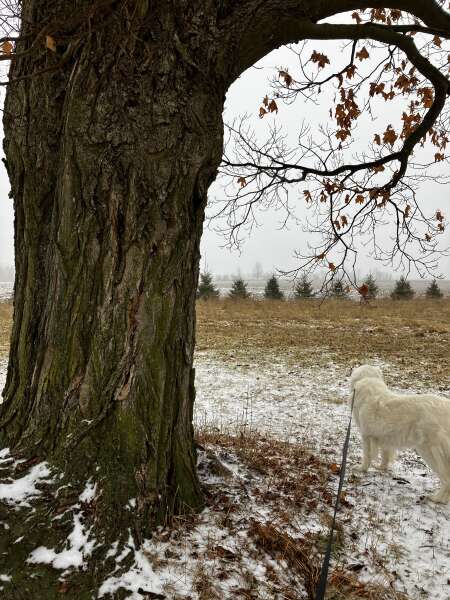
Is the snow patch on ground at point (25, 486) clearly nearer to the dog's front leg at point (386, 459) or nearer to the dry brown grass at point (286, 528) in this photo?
the dry brown grass at point (286, 528)

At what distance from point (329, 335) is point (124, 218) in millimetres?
13385

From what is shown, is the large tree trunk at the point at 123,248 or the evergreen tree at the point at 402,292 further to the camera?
the evergreen tree at the point at 402,292

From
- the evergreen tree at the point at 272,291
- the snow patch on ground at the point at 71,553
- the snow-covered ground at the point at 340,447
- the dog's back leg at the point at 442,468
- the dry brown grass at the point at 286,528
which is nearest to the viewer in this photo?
the snow patch on ground at the point at 71,553

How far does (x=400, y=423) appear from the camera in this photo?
3877 millimetres

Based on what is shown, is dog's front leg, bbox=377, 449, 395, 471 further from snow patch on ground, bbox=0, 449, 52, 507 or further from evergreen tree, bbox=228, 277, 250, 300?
evergreen tree, bbox=228, 277, 250, 300

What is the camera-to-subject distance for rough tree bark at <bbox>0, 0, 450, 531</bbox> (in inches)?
99.7

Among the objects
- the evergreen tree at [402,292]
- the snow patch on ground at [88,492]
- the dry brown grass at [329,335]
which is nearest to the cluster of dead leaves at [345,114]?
the dry brown grass at [329,335]

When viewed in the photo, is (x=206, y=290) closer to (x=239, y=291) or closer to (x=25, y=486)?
(x=239, y=291)

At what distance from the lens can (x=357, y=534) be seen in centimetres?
291

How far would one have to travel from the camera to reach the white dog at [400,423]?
359 cm

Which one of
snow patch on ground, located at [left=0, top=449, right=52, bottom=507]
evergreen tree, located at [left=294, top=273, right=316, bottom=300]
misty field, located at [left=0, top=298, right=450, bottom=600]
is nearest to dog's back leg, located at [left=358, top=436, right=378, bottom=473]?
misty field, located at [left=0, top=298, right=450, bottom=600]

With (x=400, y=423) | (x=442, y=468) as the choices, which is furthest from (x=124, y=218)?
(x=442, y=468)

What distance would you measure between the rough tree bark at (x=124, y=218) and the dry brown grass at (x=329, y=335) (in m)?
4.62

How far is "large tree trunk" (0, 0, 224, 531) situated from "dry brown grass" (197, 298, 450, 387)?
4625 mm
